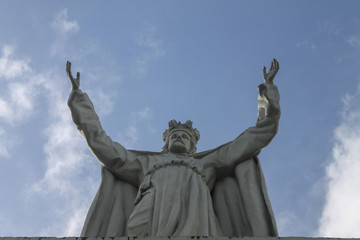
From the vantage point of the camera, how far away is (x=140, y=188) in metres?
12.0

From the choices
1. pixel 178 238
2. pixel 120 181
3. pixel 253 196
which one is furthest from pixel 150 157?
pixel 178 238

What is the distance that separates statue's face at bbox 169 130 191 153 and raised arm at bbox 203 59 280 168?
29.7 inches

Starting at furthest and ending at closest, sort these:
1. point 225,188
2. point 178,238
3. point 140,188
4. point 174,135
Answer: point 174,135 < point 225,188 < point 140,188 < point 178,238

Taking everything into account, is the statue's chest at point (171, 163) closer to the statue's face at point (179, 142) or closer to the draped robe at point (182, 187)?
the draped robe at point (182, 187)

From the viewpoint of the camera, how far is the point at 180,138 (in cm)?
1423

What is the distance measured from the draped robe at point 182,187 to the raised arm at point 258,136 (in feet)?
0.07

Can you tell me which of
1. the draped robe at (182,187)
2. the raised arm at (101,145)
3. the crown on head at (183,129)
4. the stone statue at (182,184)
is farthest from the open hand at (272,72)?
the raised arm at (101,145)

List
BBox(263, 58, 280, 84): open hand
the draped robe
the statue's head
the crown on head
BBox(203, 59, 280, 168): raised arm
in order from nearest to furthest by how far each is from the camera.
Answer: the draped robe
BBox(203, 59, 280, 168): raised arm
BBox(263, 58, 280, 84): open hand
the statue's head
the crown on head

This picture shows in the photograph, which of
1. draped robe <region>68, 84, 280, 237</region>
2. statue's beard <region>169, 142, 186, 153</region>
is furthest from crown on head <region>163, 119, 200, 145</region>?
draped robe <region>68, 84, 280, 237</region>

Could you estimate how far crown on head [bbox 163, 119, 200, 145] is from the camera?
14698mm

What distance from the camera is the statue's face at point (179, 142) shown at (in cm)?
1391

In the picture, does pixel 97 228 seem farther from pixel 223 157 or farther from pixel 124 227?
pixel 223 157

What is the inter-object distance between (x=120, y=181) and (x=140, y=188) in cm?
124

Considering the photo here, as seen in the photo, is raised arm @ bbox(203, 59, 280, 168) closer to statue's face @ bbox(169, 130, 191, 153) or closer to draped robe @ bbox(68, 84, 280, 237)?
draped robe @ bbox(68, 84, 280, 237)
